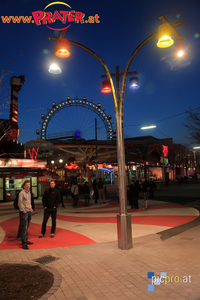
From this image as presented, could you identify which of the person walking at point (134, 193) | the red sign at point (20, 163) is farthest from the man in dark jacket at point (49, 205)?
the red sign at point (20, 163)

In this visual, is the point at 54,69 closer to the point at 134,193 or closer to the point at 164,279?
the point at 164,279

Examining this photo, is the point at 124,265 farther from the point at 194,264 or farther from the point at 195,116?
the point at 195,116

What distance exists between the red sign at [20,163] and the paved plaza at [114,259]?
37.1 ft

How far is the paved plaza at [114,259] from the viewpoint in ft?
13.4

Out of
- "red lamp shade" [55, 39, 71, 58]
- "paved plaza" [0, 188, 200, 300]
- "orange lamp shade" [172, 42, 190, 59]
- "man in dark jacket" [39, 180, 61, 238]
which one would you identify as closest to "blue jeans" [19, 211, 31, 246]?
"paved plaza" [0, 188, 200, 300]

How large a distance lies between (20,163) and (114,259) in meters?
17.2

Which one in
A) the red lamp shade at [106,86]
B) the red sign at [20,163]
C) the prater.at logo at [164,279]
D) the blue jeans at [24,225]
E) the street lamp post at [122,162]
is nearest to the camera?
the prater.at logo at [164,279]

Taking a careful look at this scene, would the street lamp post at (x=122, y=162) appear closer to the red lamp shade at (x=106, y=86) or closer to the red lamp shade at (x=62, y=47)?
the red lamp shade at (x=62, y=47)

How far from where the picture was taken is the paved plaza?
4.10m

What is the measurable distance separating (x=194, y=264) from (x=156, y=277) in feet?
3.75

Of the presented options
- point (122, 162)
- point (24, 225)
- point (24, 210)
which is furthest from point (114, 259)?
point (24, 210)

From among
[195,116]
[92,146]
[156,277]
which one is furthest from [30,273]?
[92,146]

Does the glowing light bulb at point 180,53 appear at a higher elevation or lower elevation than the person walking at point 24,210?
higher

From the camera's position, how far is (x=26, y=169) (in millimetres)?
21703
